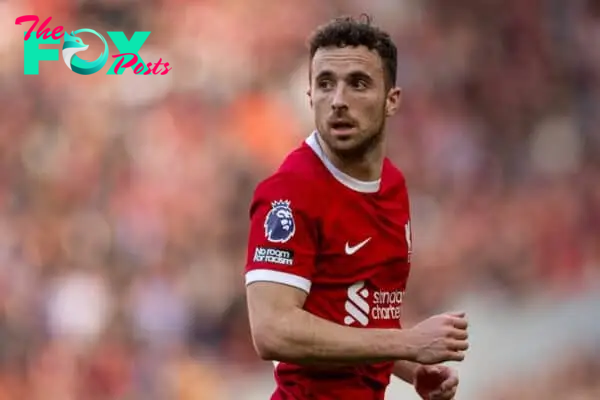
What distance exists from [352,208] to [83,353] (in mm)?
2546

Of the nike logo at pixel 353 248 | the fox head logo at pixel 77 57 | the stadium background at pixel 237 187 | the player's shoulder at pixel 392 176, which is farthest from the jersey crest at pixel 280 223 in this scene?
the fox head logo at pixel 77 57

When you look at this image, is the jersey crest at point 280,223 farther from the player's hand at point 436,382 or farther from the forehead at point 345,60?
the player's hand at point 436,382

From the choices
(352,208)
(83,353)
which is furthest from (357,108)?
(83,353)

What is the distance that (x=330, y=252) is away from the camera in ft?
6.75

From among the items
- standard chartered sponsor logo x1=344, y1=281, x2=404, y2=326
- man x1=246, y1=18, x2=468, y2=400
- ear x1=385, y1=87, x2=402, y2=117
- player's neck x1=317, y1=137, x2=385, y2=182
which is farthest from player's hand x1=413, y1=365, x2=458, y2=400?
ear x1=385, y1=87, x2=402, y2=117

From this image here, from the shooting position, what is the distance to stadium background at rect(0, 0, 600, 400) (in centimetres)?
425

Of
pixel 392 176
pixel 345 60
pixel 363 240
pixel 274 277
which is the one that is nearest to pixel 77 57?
pixel 392 176

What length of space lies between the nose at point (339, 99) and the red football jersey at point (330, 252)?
11cm

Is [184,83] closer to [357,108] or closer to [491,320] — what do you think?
[491,320]

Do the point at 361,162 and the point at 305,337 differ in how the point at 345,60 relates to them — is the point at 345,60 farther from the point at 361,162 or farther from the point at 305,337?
the point at 305,337

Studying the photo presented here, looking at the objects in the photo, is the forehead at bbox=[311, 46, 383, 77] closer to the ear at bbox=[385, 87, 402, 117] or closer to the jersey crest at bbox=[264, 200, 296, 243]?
the ear at bbox=[385, 87, 402, 117]

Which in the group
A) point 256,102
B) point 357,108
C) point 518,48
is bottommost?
point 357,108

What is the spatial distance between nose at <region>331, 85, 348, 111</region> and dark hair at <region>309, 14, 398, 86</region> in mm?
108

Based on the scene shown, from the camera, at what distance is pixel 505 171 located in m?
4.39
